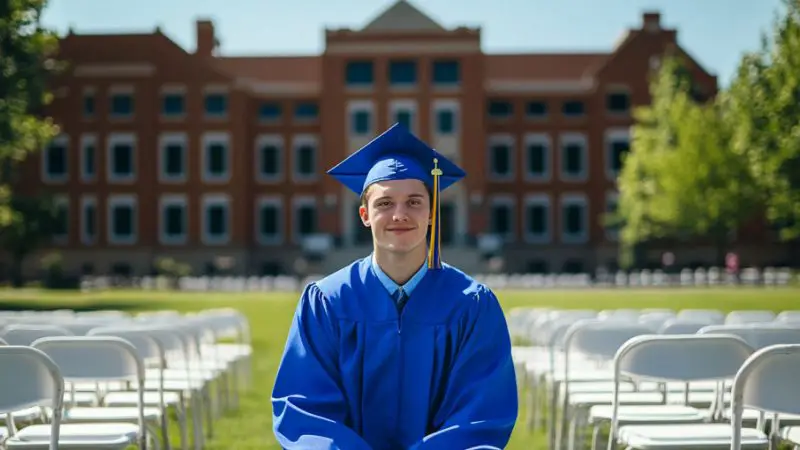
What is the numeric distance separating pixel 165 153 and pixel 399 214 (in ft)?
159

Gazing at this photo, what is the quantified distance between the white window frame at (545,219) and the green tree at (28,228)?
23.3m

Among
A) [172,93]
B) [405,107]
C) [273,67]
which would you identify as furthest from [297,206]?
[273,67]

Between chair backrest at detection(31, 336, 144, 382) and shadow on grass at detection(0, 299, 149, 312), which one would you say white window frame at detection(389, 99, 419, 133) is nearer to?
shadow on grass at detection(0, 299, 149, 312)

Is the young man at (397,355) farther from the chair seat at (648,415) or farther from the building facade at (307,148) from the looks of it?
the building facade at (307,148)

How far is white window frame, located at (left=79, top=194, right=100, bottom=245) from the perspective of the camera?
164 ft

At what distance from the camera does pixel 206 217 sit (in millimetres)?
50250

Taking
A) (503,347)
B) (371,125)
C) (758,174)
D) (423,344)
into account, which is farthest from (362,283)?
(371,125)

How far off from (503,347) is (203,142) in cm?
4814

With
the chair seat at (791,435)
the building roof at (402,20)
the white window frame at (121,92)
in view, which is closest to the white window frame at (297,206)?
the building roof at (402,20)

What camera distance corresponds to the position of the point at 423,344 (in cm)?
333

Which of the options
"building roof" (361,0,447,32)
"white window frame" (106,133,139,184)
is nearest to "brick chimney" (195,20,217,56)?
"white window frame" (106,133,139,184)

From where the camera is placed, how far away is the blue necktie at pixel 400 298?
3414mm

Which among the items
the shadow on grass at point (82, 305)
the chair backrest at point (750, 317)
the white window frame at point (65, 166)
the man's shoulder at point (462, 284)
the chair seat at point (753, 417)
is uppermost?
the white window frame at point (65, 166)

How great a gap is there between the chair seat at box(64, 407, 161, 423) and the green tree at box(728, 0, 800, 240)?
19655 mm
